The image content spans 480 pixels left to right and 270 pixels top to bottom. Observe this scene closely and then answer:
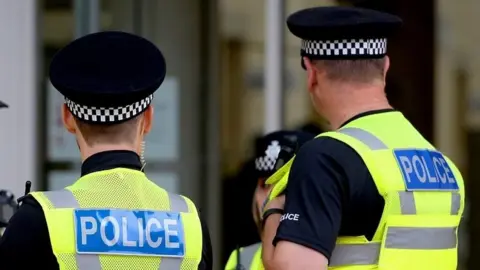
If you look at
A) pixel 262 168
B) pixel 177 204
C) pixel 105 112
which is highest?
pixel 105 112

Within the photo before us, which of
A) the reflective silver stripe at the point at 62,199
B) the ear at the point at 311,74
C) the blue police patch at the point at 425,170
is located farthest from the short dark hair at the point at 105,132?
the blue police patch at the point at 425,170

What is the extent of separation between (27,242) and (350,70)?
1119 mm

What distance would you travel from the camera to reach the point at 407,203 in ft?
9.95

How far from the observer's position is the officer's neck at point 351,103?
313 centimetres

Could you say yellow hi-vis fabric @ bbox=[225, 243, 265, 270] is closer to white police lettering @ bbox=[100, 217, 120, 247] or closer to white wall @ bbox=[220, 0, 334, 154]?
white police lettering @ bbox=[100, 217, 120, 247]

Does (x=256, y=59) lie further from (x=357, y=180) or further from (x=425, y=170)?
(x=357, y=180)

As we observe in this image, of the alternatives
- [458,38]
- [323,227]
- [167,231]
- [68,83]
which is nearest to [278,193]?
[323,227]

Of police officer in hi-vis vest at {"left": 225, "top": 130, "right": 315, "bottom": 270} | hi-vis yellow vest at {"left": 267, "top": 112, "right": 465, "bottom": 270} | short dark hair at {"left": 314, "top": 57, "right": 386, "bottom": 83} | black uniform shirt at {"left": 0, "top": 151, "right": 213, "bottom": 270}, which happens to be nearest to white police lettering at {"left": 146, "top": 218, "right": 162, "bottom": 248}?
black uniform shirt at {"left": 0, "top": 151, "right": 213, "bottom": 270}

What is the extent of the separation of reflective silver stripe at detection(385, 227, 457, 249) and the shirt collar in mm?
782

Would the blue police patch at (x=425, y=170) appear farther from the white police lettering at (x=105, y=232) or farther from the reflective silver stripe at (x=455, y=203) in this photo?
the white police lettering at (x=105, y=232)

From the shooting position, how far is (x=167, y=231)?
275 cm

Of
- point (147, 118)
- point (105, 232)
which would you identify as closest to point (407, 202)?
point (147, 118)

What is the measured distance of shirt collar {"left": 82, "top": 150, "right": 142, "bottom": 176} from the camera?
2752mm

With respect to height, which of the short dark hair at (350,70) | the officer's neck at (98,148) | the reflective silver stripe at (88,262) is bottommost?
the reflective silver stripe at (88,262)
